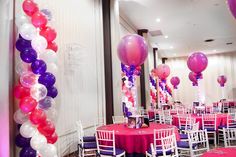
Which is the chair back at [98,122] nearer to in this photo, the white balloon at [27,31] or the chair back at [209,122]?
the chair back at [209,122]

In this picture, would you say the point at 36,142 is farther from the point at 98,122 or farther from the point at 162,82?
the point at 162,82

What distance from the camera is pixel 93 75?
677cm

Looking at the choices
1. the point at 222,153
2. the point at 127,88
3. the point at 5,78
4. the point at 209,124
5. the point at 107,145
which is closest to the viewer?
the point at 222,153

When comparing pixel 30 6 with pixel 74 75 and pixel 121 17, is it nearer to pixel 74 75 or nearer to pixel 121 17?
pixel 74 75

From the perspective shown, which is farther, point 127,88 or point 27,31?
point 127,88

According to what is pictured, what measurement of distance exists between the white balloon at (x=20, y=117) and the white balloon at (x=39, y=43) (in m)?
0.92

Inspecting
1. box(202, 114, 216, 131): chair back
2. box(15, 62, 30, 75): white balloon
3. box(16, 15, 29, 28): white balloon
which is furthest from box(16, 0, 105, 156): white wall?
box(202, 114, 216, 131): chair back

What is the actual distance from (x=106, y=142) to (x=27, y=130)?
65.6 inches

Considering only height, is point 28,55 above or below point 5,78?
above

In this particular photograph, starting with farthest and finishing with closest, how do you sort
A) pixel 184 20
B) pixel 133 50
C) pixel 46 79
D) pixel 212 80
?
pixel 212 80 < pixel 184 20 < pixel 133 50 < pixel 46 79

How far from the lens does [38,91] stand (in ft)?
11.7

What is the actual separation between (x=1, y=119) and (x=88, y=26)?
411cm

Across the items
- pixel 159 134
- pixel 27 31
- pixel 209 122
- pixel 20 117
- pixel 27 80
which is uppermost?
pixel 27 31

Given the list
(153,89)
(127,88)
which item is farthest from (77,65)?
(153,89)
